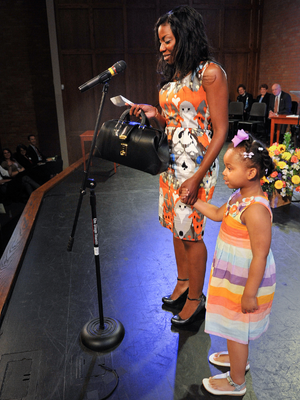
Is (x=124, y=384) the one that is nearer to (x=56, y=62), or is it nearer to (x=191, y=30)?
(x=191, y=30)

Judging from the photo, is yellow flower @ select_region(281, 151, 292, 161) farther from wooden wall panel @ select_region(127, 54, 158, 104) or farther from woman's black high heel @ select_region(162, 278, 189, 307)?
wooden wall panel @ select_region(127, 54, 158, 104)

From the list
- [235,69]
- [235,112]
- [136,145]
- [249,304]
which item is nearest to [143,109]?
[136,145]

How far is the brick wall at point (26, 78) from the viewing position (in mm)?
7727

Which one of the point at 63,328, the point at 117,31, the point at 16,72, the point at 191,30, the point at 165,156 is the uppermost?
the point at 117,31

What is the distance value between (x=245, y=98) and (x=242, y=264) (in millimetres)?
7442

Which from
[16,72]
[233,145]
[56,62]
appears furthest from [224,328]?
[16,72]

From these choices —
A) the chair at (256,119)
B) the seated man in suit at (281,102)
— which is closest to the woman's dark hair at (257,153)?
the seated man in suit at (281,102)

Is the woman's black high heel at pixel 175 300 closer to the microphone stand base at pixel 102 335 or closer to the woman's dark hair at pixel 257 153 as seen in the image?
the microphone stand base at pixel 102 335

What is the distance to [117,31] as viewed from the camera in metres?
7.55

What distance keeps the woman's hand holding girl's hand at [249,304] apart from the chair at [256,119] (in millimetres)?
6476

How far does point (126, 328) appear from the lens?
1.70 meters

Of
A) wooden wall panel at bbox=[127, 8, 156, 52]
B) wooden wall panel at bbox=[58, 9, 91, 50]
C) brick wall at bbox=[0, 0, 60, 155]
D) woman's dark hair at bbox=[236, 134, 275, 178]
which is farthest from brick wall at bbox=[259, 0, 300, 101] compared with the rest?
woman's dark hair at bbox=[236, 134, 275, 178]

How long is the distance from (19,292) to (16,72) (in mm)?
7466

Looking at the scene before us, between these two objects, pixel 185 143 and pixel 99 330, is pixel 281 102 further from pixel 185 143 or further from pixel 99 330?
pixel 99 330
